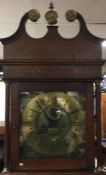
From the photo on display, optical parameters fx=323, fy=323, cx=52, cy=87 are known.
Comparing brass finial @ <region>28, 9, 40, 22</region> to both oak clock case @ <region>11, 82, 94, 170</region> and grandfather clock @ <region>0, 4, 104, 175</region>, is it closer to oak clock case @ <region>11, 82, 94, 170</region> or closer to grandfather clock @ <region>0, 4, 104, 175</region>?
grandfather clock @ <region>0, 4, 104, 175</region>

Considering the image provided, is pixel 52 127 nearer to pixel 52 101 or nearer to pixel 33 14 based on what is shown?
pixel 52 101

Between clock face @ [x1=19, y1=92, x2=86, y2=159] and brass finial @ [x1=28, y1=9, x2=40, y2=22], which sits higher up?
brass finial @ [x1=28, y1=9, x2=40, y2=22]

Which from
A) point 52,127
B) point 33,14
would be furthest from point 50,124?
point 33,14

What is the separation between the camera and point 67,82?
5.29 feet

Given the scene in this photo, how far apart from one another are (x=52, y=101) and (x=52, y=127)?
0.13 metres

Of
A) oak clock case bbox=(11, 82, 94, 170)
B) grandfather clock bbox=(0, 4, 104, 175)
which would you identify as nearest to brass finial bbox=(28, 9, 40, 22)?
grandfather clock bbox=(0, 4, 104, 175)

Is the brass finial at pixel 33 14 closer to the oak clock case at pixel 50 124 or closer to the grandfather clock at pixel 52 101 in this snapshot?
the grandfather clock at pixel 52 101

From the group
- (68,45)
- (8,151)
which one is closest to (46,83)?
(68,45)

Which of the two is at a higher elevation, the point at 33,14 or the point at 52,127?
the point at 33,14

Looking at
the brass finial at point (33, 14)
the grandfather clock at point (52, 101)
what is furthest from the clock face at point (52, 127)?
the brass finial at point (33, 14)

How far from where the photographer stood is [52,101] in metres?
1.61

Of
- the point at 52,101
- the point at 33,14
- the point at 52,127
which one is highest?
the point at 33,14

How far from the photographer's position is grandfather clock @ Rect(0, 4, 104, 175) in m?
1.57

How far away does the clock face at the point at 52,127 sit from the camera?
5.18 feet
